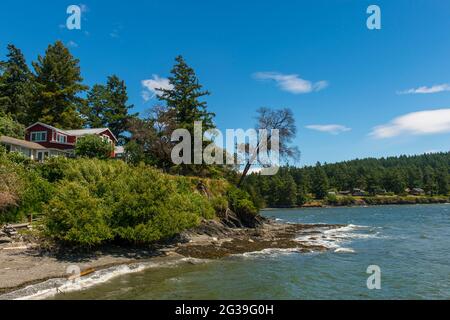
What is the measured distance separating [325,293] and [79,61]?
62.0m

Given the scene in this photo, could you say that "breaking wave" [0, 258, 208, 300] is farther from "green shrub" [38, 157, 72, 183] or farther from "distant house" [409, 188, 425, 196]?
"distant house" [409, 188, 425, 196]

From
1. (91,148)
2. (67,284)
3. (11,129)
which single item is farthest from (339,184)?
(67,284)

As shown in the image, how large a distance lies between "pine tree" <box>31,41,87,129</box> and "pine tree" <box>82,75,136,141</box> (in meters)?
7.69

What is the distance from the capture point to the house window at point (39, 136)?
168 feet

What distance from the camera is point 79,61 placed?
6462cm

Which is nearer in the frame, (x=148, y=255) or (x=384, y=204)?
(x=148, y=255)

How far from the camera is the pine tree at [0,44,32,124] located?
6188cm

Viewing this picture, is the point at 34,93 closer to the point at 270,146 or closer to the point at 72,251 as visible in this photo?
the point at 270,146

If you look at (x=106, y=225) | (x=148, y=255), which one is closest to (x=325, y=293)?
(x=148, y=255)

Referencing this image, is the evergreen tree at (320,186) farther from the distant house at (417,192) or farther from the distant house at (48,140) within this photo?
the distant house at (48,140)

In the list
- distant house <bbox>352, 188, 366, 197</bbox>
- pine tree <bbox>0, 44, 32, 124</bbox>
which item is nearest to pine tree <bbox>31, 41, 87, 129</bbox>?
pine tree <bbox>0, 44, 32, 124</bbox>

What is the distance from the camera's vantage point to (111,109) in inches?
2776

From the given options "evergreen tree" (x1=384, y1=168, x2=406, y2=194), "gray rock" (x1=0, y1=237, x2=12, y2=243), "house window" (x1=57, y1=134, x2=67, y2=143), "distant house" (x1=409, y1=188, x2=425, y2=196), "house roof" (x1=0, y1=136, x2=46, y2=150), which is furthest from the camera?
"distant house" (x1=409, y1=188, x2=425, y2=196)
